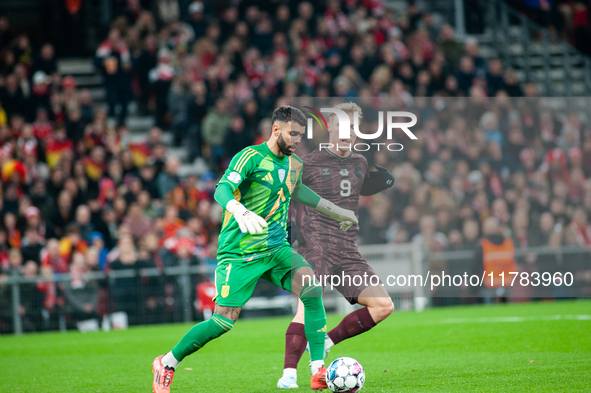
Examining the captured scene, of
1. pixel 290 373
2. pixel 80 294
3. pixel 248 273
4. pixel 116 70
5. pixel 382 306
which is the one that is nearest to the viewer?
pixel 248 273

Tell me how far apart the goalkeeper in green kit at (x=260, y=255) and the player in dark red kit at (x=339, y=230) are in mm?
676

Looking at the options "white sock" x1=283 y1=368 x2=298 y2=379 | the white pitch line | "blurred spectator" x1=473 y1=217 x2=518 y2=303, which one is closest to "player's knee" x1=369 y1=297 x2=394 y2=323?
"white sock" x1=283 y1=368 x2=298 y2=379

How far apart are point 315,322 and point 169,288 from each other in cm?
709

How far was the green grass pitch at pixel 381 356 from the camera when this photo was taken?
20.6ft

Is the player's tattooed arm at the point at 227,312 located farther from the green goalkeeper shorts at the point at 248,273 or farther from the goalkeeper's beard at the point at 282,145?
the goalkeeper's beard at the point at 282,145

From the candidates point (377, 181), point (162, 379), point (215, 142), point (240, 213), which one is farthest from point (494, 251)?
point (240, 213)

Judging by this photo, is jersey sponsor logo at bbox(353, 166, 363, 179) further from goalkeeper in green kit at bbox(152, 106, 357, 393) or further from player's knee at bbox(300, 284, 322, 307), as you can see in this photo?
player's knee at bbox(300, 284, 322, 307)

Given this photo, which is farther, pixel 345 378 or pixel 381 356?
pixel 381 356

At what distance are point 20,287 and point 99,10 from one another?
866 centimetres

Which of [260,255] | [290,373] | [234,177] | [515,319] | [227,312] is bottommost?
[515,319]

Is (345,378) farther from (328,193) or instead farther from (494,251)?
(494,251)

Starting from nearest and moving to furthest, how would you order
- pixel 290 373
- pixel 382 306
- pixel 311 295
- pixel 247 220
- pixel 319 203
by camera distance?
pixel 247 220
pixel 311 295
pixel 290 373
pixel 319 203
pixel 382 306

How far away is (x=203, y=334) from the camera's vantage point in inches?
229

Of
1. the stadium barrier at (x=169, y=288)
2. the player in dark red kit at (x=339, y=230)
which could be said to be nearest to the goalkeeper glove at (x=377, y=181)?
the player in dark red kit at (x=339, y=230)
